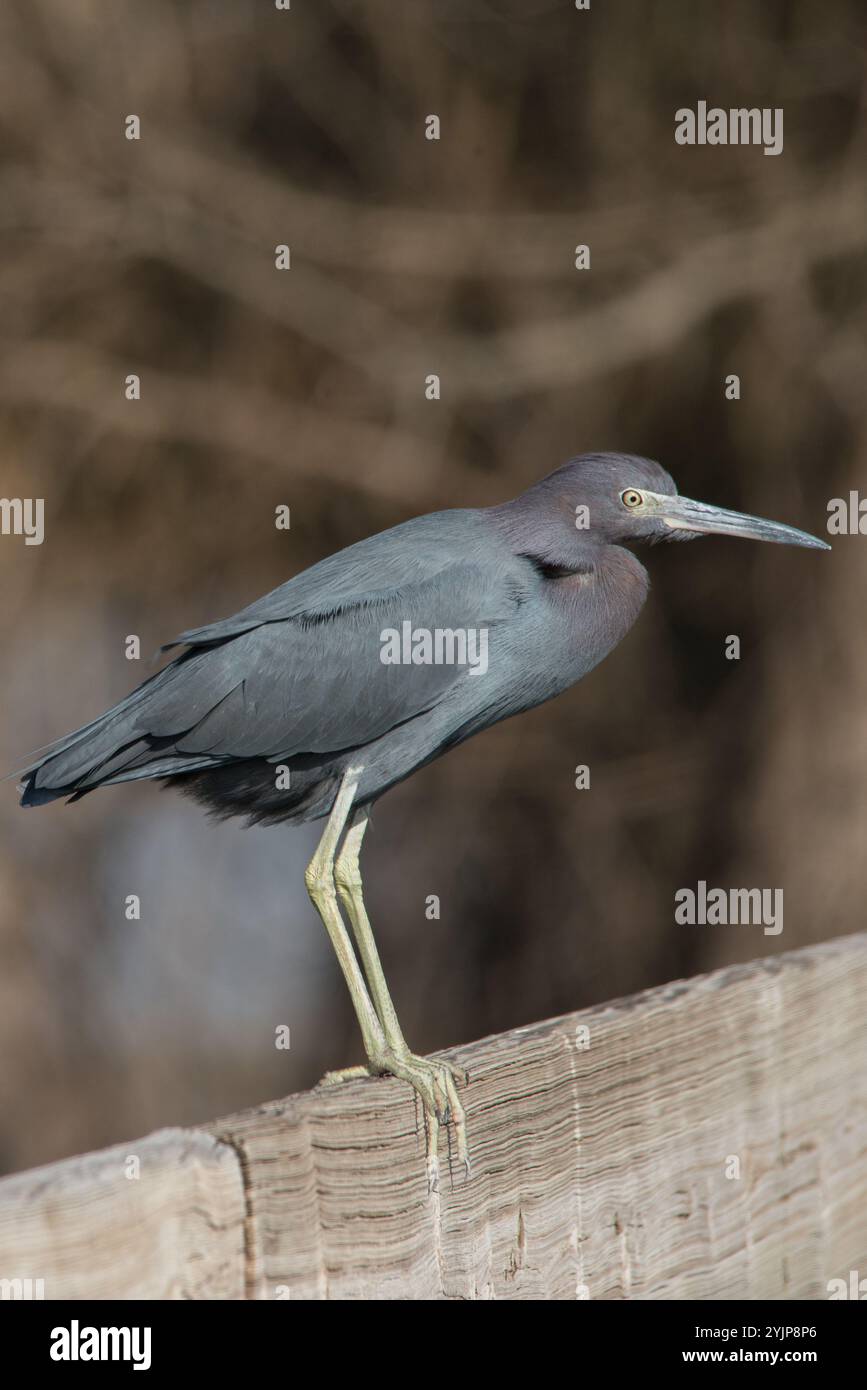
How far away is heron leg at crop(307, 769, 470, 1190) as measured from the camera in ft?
6.59

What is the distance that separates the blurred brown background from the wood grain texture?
253 cm

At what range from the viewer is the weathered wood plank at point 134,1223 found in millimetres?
1346

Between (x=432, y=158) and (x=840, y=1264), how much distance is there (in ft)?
11.7

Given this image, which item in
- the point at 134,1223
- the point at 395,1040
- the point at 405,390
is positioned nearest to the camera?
the point at 134,1223

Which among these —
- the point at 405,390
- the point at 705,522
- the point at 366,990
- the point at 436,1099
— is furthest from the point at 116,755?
the point at 405,390

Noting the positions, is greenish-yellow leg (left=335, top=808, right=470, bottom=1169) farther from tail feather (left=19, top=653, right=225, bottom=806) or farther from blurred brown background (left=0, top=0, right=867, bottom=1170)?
blurred brown background (left=0, top=0, right=867, bottom=1170)

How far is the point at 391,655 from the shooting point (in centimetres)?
265

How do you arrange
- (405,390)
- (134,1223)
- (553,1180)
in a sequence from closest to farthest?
(134,1223), (553,1180), (405,390)

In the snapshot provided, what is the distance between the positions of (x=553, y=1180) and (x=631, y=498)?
3.88 ft

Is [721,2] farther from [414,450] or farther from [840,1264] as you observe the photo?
[840,1264]

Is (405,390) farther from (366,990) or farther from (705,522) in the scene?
(366,990)

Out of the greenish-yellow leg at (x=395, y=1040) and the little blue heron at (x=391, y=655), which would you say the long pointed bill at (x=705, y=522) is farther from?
the greenish-yellow leg at (x=395, y=1040)

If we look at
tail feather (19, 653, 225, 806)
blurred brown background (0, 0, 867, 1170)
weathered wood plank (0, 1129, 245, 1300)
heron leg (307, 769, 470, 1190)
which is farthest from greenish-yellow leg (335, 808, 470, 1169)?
blurred brown background (0, 0, 867, 1170)
